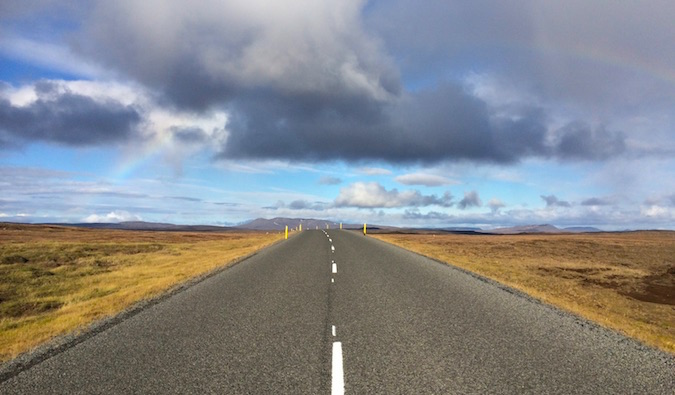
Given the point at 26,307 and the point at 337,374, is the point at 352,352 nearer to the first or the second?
the point at 337,374

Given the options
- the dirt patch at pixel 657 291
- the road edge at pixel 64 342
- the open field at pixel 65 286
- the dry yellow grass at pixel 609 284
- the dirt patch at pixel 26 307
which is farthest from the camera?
the dirt patch at pixel 657 291

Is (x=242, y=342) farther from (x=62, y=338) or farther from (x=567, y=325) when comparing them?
(x=567, y=325)

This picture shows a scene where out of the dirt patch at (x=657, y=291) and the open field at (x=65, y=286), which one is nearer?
the open field at (x=65, y=286)

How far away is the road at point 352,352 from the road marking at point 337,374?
0.10ft

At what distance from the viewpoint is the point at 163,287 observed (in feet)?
44.7

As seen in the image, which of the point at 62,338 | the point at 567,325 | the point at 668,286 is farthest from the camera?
the point at 668,286

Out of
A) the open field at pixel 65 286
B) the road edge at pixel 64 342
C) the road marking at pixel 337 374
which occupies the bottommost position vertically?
the open field at pixel 65 286

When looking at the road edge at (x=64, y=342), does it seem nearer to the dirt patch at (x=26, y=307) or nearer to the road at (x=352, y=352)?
the road at (x=352, y=352)

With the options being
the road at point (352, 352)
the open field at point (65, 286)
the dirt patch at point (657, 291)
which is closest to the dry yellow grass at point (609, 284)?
the dirt patch at point (657, 291)

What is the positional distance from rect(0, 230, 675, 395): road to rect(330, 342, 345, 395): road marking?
30 mm

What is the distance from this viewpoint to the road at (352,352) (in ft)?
16.9

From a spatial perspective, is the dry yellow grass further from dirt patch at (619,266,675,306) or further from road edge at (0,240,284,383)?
road edge at (0,240,284,383)

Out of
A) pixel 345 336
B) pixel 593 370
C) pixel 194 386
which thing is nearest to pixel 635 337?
pixel 593 370

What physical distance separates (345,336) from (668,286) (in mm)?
24261
